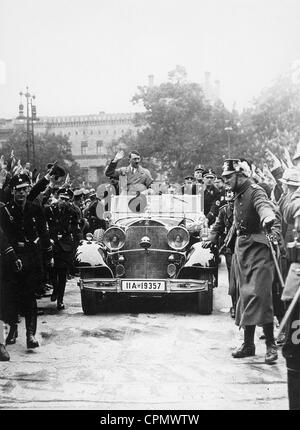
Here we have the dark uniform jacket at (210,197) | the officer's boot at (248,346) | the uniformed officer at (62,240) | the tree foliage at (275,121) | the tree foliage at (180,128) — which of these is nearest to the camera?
the officer's boot at (248,346)

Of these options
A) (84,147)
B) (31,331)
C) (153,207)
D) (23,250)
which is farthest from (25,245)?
(84,147)

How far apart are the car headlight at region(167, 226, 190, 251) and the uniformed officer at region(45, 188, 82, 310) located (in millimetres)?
1514

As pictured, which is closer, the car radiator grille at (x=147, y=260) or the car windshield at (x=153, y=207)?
→ the car radiator grille at (x=147, y=260)

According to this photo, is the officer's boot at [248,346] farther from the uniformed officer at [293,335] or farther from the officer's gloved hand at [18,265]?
the officer's gloved hand at [18,265]

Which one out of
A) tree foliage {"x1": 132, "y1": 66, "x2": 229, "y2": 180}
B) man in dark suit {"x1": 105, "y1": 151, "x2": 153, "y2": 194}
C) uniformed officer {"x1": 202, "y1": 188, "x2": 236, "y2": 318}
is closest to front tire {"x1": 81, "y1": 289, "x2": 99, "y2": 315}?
uniformed officer {"x1": 202, "y1": 188, "x2": 236, "y2": 318}

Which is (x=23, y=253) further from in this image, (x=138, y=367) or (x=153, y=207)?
(x=153, y=207)

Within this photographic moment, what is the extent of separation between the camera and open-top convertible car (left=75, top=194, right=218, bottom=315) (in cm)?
871

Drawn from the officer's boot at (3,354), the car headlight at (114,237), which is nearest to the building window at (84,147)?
the car headlight at (114,237)

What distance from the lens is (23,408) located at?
4.84 meters

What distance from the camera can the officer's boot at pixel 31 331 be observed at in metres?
6.83

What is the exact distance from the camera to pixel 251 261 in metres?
6.47

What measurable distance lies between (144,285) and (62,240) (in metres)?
1.61

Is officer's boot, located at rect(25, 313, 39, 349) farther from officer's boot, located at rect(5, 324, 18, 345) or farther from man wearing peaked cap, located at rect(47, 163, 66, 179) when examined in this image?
man wearing peaked cap, located at rect(47, 163, 66, 179)

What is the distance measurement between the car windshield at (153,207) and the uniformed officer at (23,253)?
3.21 meters
